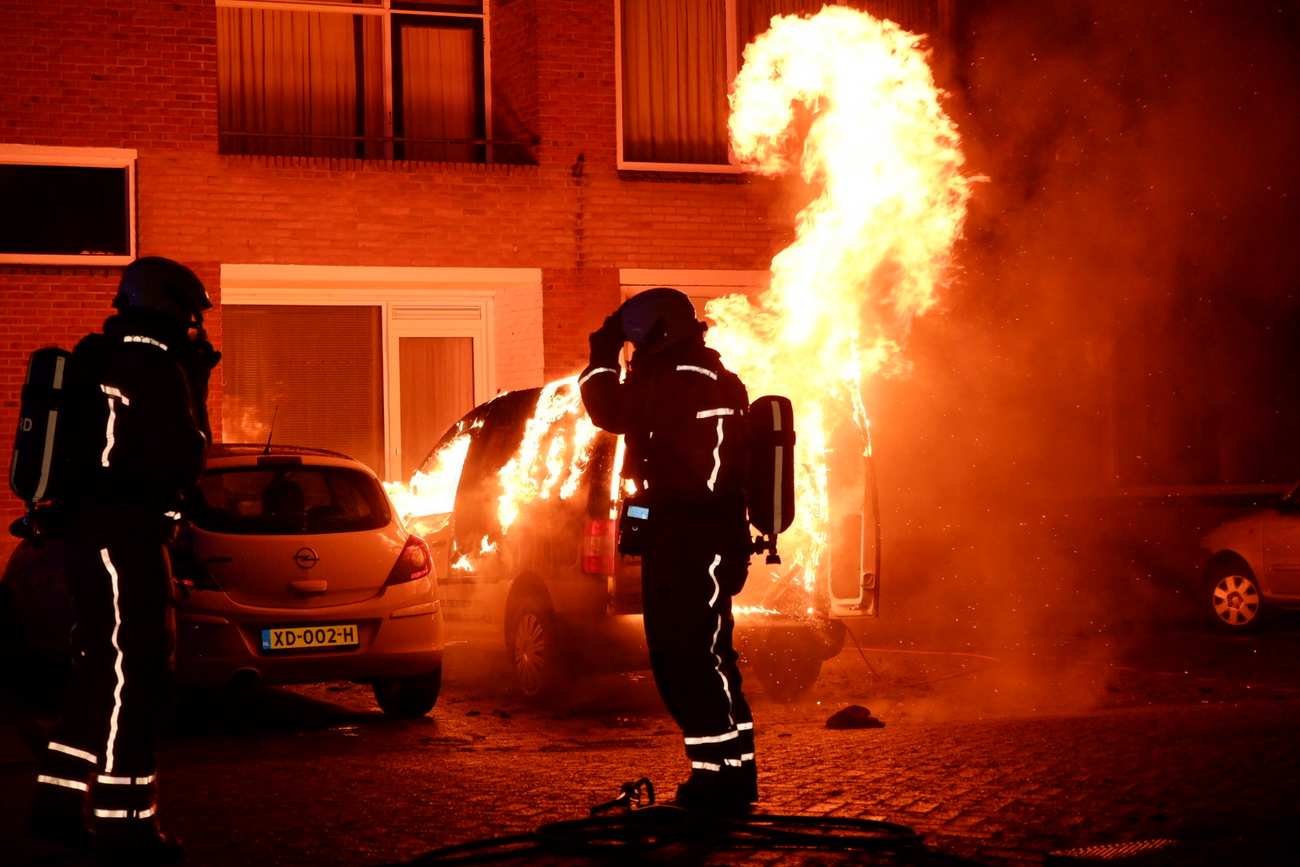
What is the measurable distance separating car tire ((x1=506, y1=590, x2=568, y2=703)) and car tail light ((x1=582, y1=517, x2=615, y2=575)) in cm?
55

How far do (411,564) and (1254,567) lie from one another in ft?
28.8

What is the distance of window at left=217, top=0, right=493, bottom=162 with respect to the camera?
17.4 m

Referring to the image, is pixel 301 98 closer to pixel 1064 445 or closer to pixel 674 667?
pixel 1064 445

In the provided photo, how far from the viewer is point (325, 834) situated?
6621 millimetres

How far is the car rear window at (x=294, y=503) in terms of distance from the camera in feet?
33.0

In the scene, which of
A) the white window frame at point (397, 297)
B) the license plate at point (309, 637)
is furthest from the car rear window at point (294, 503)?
the white window frame at point (397, 297)

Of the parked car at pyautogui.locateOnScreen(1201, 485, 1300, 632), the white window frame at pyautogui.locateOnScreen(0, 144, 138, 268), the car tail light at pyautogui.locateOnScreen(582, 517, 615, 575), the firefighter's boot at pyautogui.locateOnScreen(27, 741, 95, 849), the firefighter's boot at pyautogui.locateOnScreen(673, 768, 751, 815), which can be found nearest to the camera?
→ the firefighter's boot at pyautogui.locateOnScreen(27, 741, 95, 849)

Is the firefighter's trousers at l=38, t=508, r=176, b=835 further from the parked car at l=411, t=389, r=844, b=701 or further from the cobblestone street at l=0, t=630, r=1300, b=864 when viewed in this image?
the parked car at l=411, t=389, r=844, b=701

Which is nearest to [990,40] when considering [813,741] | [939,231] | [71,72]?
[939,231]

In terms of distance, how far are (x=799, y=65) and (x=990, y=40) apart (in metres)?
4.27

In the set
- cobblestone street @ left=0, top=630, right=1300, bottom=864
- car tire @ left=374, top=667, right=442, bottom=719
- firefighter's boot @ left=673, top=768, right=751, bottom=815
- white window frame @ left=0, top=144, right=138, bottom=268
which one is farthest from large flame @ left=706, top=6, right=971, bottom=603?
white window frame @ left=0, top=144, right=138, bottom=268

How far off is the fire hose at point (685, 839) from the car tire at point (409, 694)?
4.14 m

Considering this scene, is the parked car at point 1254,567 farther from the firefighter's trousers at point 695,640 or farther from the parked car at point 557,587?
the firefighter's trousers at point 695,640

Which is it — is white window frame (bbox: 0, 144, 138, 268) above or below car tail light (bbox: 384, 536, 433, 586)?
above
